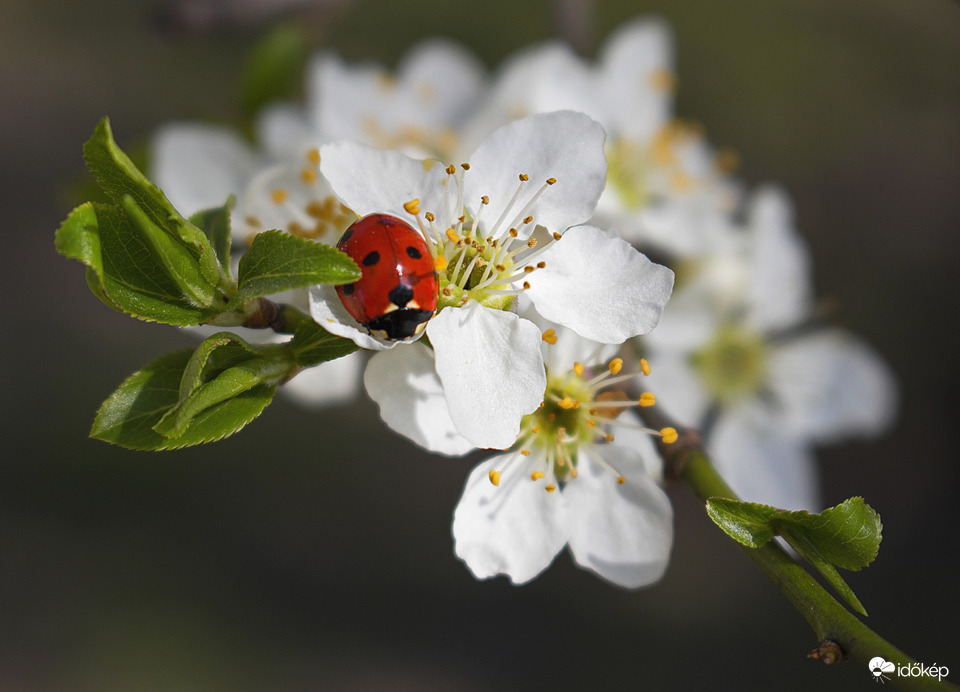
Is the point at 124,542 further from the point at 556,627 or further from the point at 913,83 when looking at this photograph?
the point at 913,83

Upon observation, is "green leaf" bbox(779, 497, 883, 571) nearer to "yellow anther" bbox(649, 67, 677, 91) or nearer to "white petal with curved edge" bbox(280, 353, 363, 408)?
"white petal with curved edge" bbox(280, 353, 363, 408)

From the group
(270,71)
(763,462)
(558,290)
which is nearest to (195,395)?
(558,290)

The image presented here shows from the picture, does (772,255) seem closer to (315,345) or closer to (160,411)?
(315,345)

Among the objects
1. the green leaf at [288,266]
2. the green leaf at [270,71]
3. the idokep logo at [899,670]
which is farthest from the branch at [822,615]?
the green leaf at [270,71]

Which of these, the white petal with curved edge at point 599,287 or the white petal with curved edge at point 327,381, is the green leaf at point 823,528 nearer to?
the white petal with curved edge at point 599,287

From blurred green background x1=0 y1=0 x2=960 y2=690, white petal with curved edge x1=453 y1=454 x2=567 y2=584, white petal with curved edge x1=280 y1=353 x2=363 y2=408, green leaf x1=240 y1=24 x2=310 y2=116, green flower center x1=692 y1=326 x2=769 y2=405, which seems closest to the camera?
white petal with curved edge x1=453 y1=454 x2=567 y2=584

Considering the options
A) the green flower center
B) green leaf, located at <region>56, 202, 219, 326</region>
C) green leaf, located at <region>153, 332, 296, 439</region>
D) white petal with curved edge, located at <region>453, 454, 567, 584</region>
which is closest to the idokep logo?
white petal with curved edge, located at <region>453, 454, 567, 584</region>
